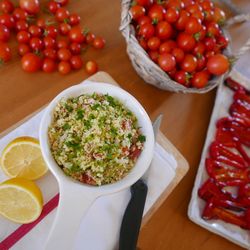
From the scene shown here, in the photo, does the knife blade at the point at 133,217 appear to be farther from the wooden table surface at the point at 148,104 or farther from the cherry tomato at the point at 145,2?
the cherry tomato at the point at 145,2

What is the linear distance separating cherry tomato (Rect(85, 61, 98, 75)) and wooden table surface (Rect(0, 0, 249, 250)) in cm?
2

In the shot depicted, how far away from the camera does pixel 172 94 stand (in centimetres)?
103

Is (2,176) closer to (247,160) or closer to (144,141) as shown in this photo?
(144,141)

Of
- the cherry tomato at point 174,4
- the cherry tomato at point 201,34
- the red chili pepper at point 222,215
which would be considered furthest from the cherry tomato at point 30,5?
the red chili pepper at point 222,215

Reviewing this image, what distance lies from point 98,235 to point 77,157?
24cm

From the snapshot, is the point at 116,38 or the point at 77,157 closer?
the point at 77,157

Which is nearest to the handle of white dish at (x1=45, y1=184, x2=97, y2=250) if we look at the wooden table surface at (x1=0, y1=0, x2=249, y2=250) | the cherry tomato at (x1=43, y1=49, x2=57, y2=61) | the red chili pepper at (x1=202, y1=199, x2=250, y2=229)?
the wooden table surface at (x1=0, y1=0, x2=249, y2=250)

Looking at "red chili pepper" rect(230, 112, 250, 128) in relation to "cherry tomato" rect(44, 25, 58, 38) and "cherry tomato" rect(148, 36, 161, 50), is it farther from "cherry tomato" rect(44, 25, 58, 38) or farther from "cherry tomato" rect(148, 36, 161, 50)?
"cherry tomato" rect(44, 25, 58, 38)

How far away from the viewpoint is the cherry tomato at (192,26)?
0.91m

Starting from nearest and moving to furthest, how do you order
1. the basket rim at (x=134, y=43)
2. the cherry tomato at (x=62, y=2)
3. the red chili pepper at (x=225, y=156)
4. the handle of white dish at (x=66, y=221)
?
the handle of white dish at (x=66, y=221)
the basket rim at (x=134, y=43)
the red chili pepper at (x=225, y=156)
the cherry tomato at (x=62, y=2)

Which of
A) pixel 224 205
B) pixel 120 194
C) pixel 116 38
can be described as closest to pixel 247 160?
pixel 224 205

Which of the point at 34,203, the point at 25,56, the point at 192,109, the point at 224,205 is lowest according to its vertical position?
the point at 224,205

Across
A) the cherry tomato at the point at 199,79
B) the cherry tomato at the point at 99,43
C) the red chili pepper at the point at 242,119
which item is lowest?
the red chili pepper at the point at 242,119

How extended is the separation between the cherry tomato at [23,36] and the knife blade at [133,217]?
61cm
